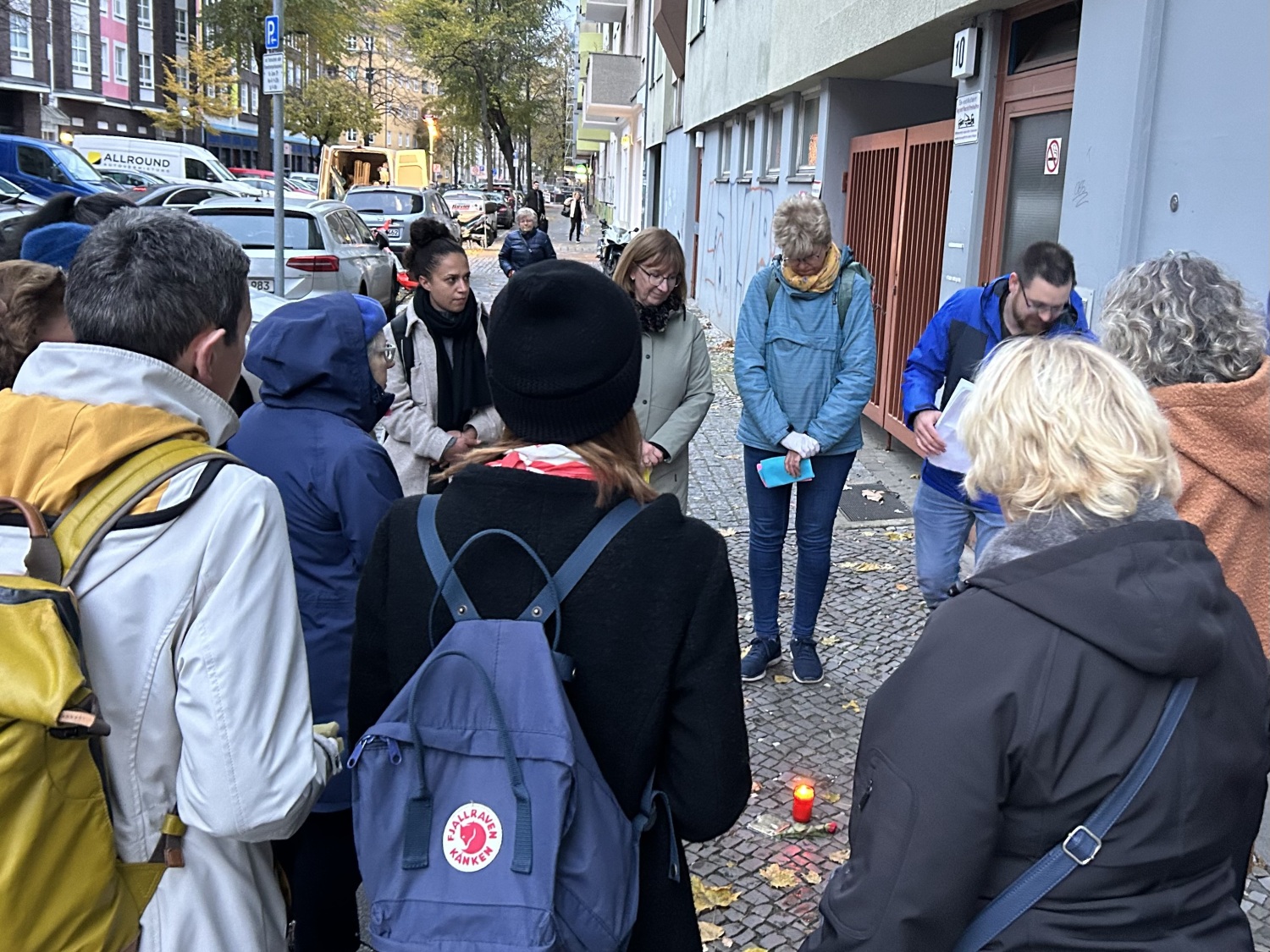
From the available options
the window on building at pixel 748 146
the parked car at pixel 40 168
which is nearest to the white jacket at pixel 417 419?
the window on building at pixel 748 146

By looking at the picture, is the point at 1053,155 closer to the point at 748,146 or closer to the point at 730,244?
the point at 748,146

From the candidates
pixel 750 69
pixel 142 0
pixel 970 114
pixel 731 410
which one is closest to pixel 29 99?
pixel 142 0

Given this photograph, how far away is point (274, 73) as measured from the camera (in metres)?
11.1

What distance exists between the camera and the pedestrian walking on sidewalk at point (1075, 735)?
4.86ft

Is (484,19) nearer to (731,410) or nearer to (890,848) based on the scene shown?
(731,410)

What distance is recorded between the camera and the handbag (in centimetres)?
150

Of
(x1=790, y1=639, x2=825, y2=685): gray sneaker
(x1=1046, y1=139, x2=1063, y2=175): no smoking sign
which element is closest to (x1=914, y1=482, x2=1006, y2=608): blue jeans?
(x1=790, y1=639, x2=825, y2=685): gray sneaker

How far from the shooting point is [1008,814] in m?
1.55

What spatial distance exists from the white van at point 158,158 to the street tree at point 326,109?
53.2 feet

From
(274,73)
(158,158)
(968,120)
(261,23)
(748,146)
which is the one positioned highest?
(261,23)

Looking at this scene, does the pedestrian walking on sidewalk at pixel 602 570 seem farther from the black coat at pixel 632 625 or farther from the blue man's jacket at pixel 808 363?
the blue man's jacket at pixel 808 363

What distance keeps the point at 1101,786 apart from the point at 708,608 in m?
0.61

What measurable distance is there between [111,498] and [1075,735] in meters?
1.37

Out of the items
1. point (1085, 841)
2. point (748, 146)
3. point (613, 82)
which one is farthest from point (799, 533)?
point (613, 82)
